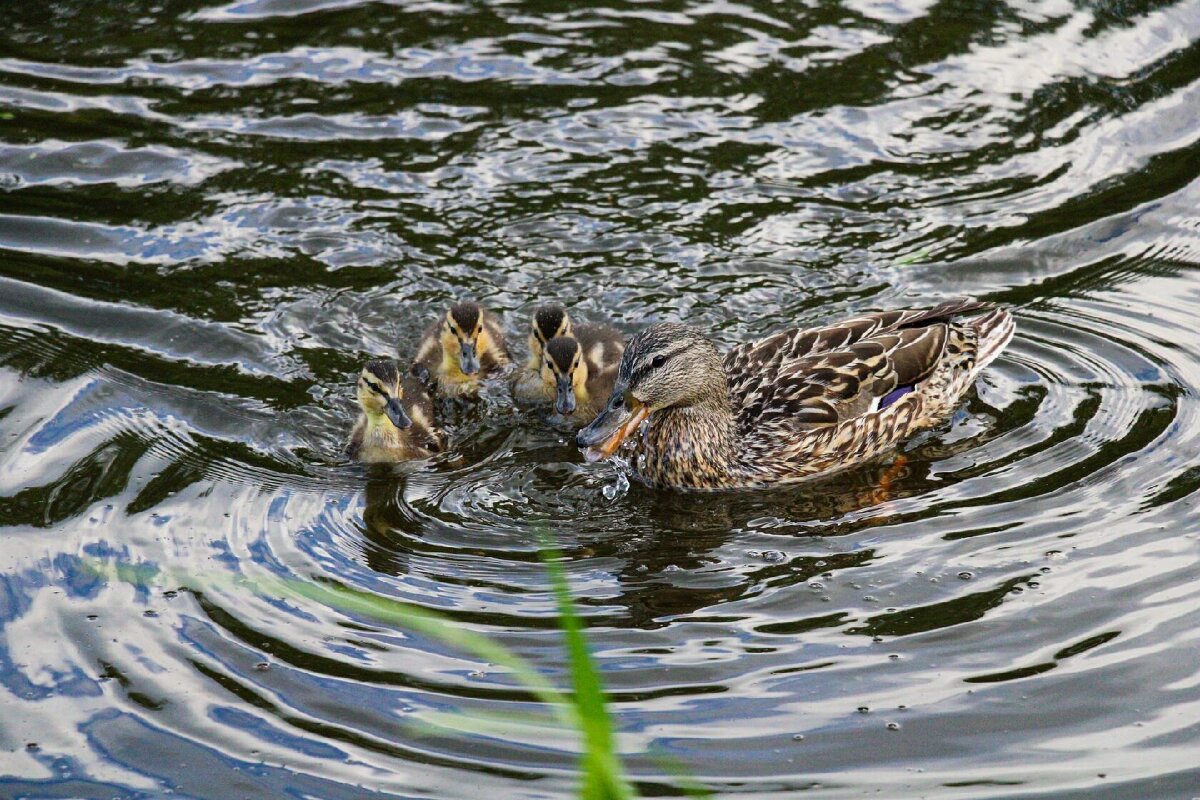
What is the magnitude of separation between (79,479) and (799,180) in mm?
3742

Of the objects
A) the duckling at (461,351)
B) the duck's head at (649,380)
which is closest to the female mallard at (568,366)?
the duckling at (461,351)

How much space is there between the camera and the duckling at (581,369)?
5859 millimetres

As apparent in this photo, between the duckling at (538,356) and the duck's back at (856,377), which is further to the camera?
the duckling at (538,356)

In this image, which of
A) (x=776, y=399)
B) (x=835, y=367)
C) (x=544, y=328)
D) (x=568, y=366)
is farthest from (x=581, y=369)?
(x=835, y=367)

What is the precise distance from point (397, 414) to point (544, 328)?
802mm

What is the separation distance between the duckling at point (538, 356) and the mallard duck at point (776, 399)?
544 mm

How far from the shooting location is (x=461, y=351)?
238 inches

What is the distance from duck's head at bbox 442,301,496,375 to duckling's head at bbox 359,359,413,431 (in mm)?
363

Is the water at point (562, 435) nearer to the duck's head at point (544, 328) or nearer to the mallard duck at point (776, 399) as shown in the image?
the mallard duck at point (776, 399)

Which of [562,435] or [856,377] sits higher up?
[856,377]

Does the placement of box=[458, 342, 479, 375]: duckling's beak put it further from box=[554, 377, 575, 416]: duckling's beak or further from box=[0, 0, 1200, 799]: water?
box=[554, 377, 575, 416]: duckling's beak

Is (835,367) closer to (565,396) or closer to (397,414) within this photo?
(565,396)

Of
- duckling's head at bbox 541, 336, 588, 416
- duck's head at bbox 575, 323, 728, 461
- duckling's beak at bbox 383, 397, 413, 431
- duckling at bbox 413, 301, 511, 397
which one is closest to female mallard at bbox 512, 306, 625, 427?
duckling's head at bbox 541, 336, 588, 416

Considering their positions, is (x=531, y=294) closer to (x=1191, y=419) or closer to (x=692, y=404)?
(x=692, y=404)
